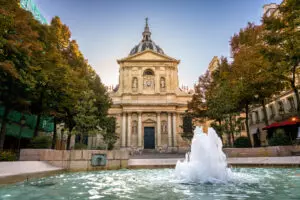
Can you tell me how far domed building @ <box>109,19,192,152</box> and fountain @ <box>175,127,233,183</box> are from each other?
82.8 feet

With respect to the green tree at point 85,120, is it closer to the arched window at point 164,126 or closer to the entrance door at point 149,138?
the entrance door at point 149,138

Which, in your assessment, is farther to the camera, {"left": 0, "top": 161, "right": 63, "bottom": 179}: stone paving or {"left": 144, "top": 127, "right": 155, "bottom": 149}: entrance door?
{"left": 144, "top": 127, "right": 155, "bottom": 149}: entrance door

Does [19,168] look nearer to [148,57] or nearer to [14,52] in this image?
[14,52]

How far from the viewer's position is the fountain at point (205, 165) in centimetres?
611

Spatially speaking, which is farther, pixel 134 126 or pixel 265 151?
pixel 134 126

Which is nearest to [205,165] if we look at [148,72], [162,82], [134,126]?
[134,126]

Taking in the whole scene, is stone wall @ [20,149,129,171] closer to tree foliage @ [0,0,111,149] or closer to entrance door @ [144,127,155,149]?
tree foliage @ [0,0,111,149]

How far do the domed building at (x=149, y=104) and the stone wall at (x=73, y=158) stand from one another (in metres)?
20.7

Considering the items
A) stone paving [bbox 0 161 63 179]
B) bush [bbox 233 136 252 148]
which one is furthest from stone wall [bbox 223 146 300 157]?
stone paving [bbox 0 161 63 179]

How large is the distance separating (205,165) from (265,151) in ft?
29.7

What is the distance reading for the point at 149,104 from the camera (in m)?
34.1

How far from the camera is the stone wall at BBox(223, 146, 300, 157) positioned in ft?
41.2

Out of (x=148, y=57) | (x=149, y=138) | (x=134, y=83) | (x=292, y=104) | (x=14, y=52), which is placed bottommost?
(x=149, y=138)

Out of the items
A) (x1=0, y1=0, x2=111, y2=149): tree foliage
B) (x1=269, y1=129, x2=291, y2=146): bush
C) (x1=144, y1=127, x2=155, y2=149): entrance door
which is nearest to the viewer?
(x1=0, y1=0, x2=111, y2=149): tree foliage
